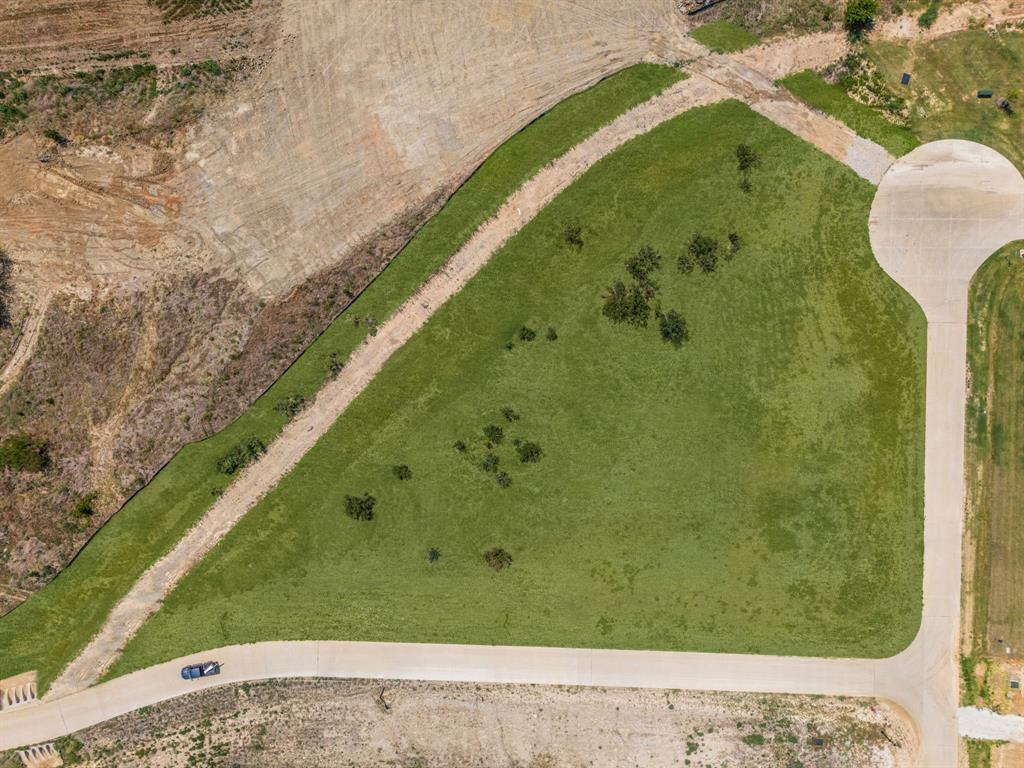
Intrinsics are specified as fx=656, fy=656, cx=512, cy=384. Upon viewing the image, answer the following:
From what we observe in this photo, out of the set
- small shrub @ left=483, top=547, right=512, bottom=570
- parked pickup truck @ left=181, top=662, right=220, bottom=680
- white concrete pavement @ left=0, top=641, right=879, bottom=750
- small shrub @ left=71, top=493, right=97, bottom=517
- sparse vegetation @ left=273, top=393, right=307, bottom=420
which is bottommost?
parked pickup truck @ left=181, top=662, right=220, bottom=680

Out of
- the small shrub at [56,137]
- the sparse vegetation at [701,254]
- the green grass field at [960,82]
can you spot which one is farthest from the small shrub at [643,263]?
the small shrub at [56,137]

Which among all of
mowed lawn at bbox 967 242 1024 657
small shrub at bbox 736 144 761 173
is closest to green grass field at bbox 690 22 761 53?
small shrub at bbox 736 144 761 173

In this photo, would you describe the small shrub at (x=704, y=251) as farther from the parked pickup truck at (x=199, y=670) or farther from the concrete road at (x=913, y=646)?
the parked pickup truck at (x=199, y=670)

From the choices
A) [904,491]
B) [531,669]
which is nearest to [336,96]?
[531,669]

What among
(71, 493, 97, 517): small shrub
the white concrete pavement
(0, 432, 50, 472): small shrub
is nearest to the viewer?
(0, 432, 50, 472): small shrub

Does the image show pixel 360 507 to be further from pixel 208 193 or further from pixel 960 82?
pixel 960 82

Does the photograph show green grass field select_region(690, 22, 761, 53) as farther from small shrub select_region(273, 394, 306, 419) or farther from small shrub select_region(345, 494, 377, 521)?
small shrub select_region(345, 494, 377, 521)
